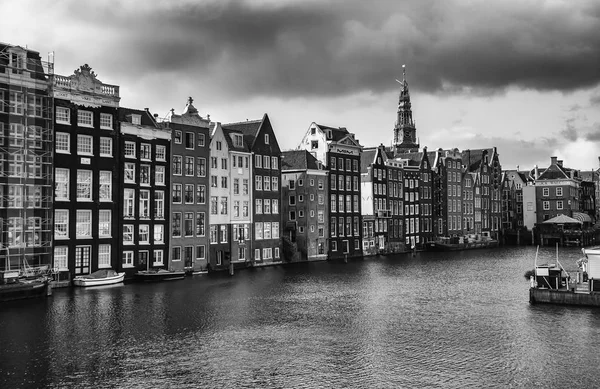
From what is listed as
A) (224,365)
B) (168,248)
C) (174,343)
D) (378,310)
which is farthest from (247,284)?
(224,365)

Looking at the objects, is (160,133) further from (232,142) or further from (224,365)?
(224,365)

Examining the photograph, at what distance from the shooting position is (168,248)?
77688 mm

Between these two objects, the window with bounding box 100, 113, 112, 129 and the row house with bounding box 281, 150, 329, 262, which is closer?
the window with bounding box 100, 113, 112, 129

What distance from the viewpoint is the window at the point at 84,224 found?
67.9 meters

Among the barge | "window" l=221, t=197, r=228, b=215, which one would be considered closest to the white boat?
"window" l=221, t=197, r=228, b=215

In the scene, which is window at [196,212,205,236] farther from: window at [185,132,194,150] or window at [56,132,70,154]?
window at [56,132,70,154]

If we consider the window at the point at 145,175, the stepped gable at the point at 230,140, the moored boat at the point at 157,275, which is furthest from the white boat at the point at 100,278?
the stepped gable at the point at 230,140

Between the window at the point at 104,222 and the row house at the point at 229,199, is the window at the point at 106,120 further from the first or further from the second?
the row house at the point at 229,199

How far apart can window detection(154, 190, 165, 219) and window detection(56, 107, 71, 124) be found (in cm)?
1448

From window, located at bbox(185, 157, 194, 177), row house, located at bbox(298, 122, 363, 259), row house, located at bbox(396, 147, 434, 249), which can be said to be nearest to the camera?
window, located at bbox(185, 157, 194, 177)

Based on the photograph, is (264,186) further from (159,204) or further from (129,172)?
(129,172)

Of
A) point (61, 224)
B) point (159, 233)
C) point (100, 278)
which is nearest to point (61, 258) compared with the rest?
point (61, 224)

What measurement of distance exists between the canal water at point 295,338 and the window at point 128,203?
999 centimetres

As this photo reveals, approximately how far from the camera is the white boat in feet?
213
